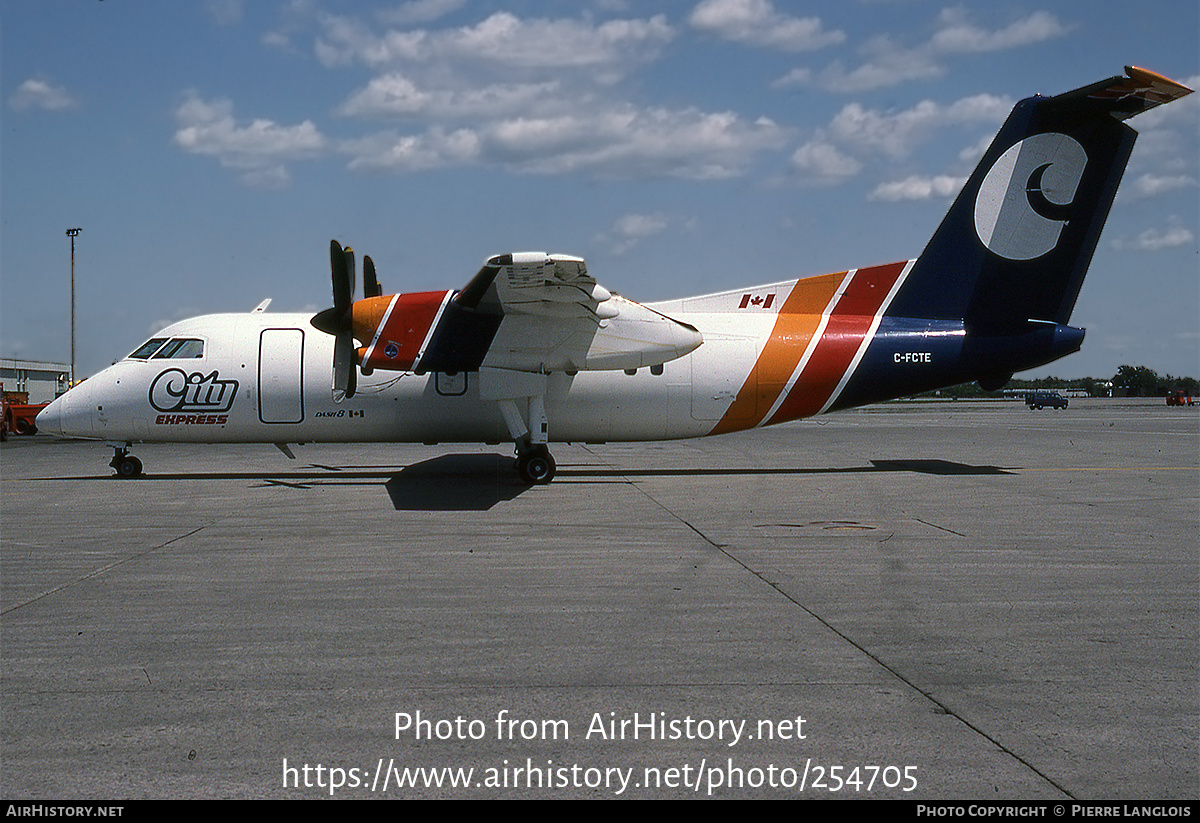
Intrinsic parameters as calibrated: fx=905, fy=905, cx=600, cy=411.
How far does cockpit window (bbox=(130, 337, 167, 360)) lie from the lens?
17.7 metres

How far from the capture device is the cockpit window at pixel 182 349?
1762cm

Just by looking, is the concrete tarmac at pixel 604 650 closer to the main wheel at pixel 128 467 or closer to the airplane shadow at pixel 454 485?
the airplane shadow at pixel 454 485

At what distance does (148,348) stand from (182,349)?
718 millimetres

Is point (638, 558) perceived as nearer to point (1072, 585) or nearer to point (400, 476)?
point (1072, 585)

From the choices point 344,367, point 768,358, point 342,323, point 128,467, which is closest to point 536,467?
point 344,367

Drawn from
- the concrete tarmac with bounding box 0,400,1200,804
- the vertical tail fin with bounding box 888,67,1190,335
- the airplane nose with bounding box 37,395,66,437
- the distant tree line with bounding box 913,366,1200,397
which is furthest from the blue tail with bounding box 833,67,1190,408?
the distant tree line with bounding box 913,366,1200,397

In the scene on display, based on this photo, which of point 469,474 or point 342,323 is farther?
point 469,474

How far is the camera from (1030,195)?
1781 cm

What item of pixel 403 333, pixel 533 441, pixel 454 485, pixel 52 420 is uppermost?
pixel 403 333

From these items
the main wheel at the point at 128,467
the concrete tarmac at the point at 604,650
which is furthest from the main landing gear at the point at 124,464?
the concrete tarmac at the point at 604,650

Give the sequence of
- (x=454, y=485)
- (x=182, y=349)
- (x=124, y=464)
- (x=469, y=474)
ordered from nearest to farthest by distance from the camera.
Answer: (x=454, y=485) < (x=182, y=349) < (x=124, y=464) < (x=469, y=474)

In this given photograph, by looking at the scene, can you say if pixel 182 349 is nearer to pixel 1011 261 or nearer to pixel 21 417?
pixel 1011 261

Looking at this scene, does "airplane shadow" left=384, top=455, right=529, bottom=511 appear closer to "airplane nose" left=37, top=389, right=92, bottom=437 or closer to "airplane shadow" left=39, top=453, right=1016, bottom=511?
"airplane shadow" left=39, top=453, right=1016, bottom=511

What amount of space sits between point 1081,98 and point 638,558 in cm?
1377
